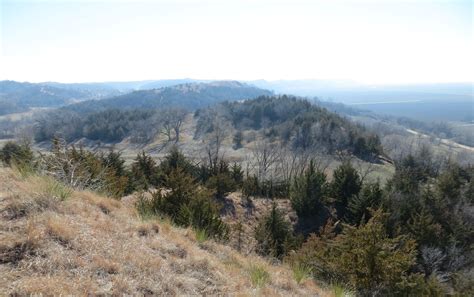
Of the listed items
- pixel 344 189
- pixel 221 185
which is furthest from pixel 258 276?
pixel 344 189

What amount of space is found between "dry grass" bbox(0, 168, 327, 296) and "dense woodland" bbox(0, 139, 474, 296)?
3.88 ft

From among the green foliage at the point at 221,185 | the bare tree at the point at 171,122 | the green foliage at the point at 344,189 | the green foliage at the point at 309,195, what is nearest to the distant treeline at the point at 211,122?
the bare tree at the point at 171,122

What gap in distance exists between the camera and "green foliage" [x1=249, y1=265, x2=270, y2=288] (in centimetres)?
626

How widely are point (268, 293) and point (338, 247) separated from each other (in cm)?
605

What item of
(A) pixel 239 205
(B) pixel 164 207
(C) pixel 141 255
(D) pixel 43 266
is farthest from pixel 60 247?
(A) pixel 239 205

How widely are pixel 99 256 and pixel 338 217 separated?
2054cm

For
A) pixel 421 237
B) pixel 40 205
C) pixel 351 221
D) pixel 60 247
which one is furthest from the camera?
pixel 351 221

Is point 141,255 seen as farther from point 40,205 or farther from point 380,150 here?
point 380,150

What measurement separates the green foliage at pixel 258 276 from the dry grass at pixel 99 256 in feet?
0.11

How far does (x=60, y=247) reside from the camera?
513 cm

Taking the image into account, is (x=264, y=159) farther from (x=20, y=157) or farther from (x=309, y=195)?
(x=20, y=157)

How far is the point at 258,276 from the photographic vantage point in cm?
645

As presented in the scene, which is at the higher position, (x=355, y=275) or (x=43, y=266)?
(x=43, y=266)

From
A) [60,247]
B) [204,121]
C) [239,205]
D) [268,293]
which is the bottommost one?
[204,121]
